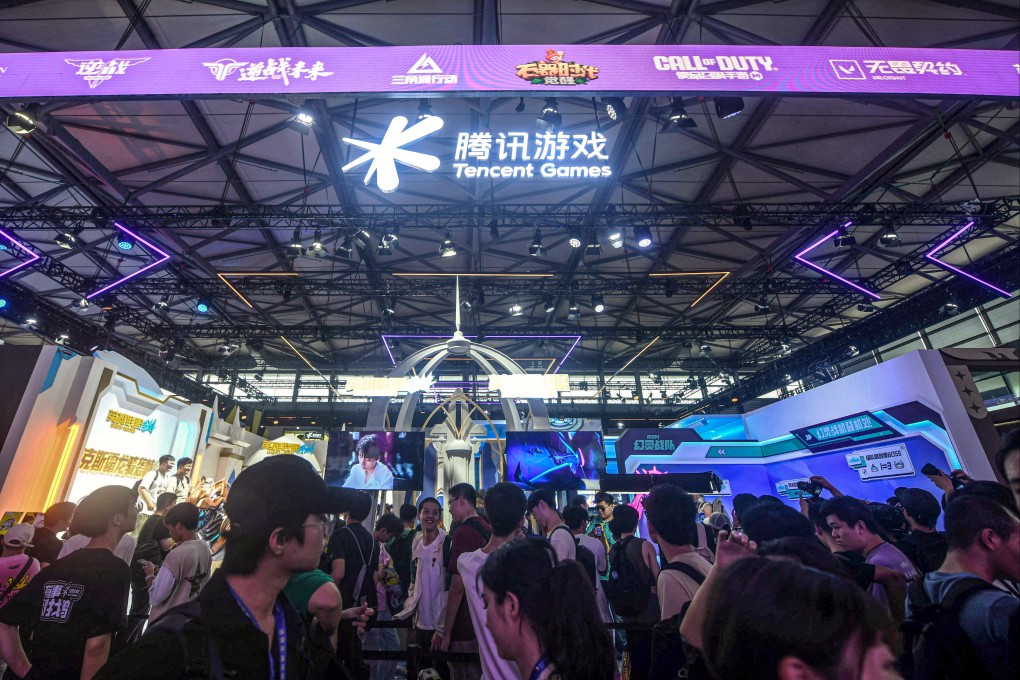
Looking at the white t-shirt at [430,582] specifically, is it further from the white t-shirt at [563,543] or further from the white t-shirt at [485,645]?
the white t-shirt at [485,645]

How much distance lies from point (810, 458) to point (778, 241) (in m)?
5.69

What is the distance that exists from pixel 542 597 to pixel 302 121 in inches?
284

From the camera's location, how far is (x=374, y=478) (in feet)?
21.0

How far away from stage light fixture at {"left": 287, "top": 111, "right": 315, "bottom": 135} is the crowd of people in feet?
17.8

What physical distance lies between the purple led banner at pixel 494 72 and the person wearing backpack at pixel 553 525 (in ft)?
11.7

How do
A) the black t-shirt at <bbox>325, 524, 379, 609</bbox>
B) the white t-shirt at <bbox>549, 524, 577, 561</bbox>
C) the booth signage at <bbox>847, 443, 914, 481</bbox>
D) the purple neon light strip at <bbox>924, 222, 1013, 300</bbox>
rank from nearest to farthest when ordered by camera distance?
the black t-shirt at <bbox>325, 524, 379, 609</bbox>, the white t-shirt at <bbox>549, 524, 577, 561</bbox>, the purple neon light strip at <bbox>924, 222, 1013, 300</bbox>, the booth signage at <bbox>847, 443, 914, 481</bbox>

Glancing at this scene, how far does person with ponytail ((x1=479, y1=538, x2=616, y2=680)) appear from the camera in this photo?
1348 mm

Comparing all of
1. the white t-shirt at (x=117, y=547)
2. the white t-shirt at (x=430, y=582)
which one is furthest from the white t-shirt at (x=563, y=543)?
the white t-shirt at (x=117, y=547)

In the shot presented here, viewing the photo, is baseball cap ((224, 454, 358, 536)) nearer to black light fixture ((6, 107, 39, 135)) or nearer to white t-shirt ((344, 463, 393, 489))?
white t-shirt ((344, 463, 393, 489))

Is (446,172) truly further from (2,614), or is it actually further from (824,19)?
(2,614)

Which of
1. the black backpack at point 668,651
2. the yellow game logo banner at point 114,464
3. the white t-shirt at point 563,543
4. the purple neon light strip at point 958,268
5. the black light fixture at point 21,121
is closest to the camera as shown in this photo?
the black backpack at point 668,651

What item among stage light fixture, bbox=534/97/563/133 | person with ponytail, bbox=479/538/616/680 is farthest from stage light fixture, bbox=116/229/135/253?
person with ponytail, bbox=479/538/616/680

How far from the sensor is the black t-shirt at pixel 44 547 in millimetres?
3826

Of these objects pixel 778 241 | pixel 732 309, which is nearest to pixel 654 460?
pixel 732 309
